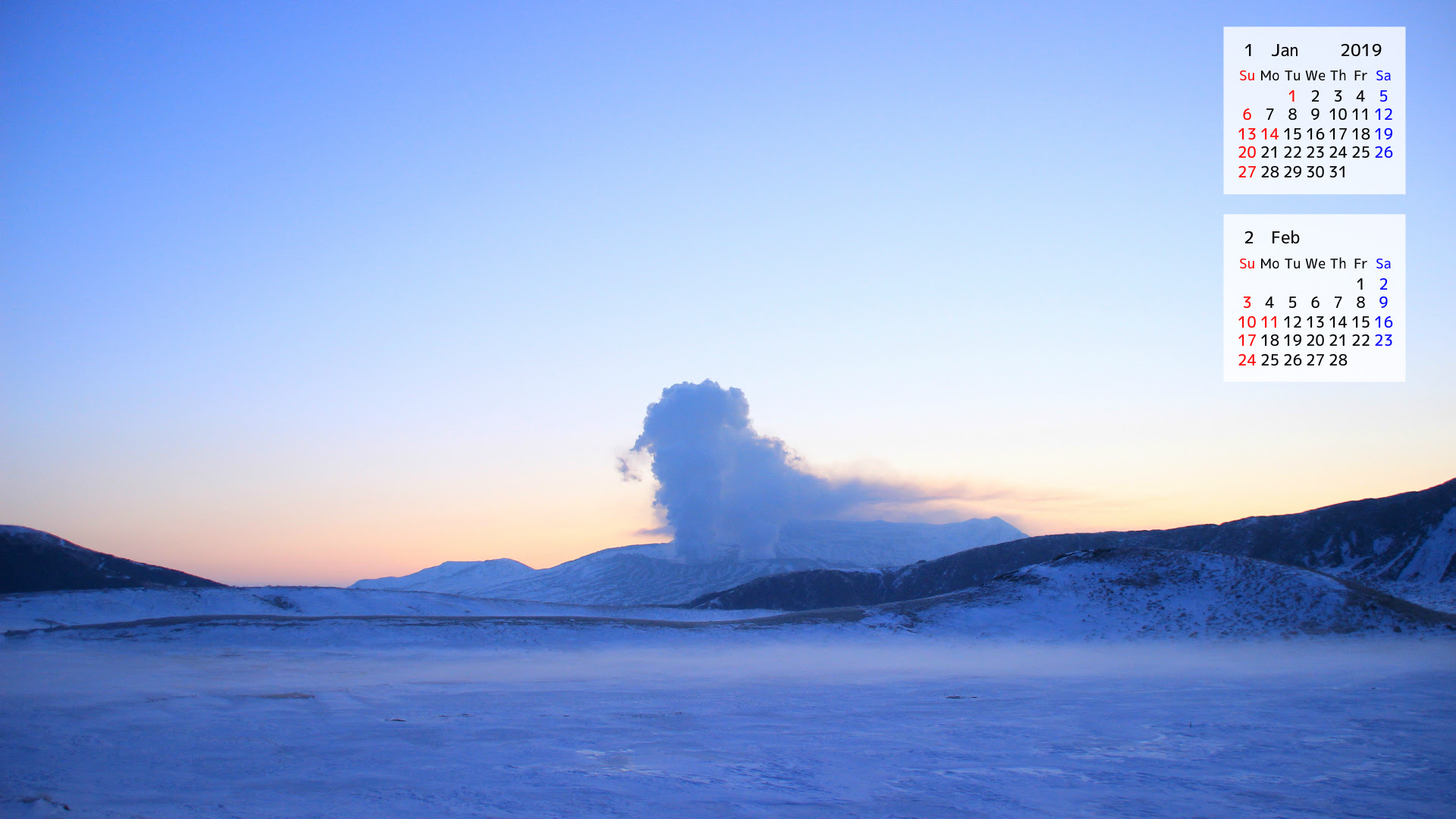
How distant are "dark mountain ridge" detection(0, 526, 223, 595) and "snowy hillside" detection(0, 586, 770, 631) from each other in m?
33.9

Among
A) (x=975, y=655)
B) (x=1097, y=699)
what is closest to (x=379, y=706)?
(x=1097, y=699)

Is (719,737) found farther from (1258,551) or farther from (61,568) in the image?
(61,568)

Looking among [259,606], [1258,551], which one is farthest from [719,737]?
[1258,551]

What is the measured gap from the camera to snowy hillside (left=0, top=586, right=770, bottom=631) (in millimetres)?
43656

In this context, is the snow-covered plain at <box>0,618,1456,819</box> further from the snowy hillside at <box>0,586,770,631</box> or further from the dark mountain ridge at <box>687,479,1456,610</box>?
the dark mountain ridge at <box>687,479,1456,610</box>

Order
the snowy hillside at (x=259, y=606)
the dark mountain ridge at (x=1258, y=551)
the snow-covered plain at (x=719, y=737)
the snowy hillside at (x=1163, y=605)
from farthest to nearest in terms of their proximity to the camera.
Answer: the dark mountain ridge at (x=1258, y=551)
the snowy hillside at (x=259, y=606)
the snowy hillside at (x=1163, y=605)
the snow-covered plain at (x=719, y=737)

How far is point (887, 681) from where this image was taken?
69.1 feet

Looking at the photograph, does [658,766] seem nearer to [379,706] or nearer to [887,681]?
[379,706]

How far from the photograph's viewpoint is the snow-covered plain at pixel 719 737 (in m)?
9.16

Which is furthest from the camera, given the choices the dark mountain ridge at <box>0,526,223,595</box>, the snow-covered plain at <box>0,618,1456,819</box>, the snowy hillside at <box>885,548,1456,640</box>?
the dark mountain ridge at <box>0,526,223,595</box>

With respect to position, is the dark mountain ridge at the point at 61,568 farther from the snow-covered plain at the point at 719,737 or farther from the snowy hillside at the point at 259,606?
the snow-covered plain at the point at 719,737

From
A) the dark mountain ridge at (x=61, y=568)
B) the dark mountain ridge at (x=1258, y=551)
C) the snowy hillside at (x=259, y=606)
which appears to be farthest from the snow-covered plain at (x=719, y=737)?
the dark mountain ridge at (x=61, y=568)

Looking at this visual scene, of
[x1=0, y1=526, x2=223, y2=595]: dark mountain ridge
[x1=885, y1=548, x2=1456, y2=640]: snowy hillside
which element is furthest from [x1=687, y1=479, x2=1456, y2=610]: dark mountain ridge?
[x1=0, y1=526, x2=223, y2=595]: dark mountain ridge

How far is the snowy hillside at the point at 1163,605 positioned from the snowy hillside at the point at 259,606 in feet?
52.2
